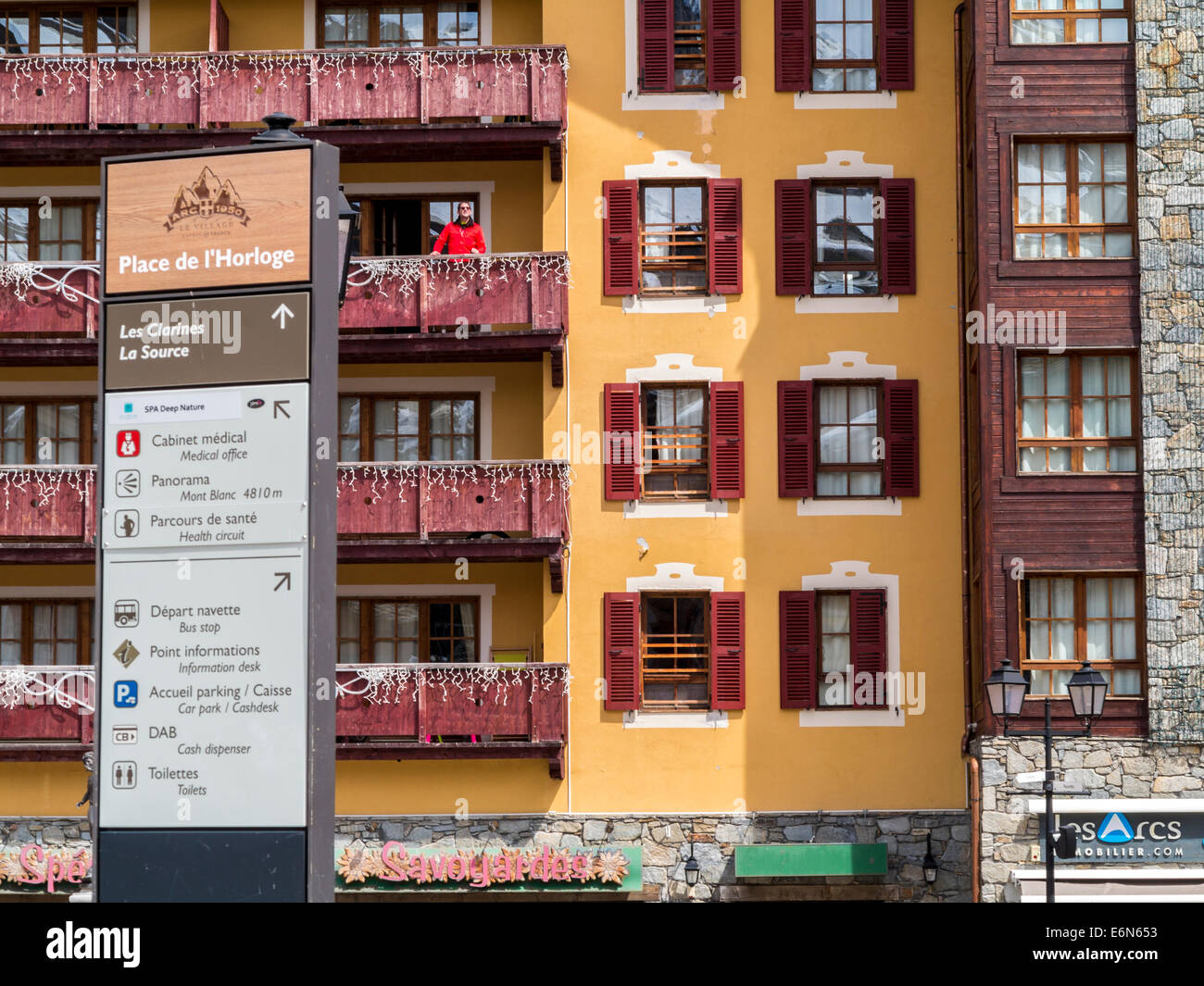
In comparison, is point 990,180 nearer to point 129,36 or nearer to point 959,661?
point 959,661

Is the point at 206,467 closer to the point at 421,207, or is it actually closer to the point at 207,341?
the point at 207,341

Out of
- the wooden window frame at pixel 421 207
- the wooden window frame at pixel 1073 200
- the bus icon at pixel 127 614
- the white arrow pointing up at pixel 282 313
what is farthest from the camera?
the wooden window frame at pixel 421 207

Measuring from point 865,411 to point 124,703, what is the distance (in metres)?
19.2

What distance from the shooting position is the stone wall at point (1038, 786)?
2577cm

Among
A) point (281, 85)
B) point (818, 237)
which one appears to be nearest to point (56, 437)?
point (281, 85)

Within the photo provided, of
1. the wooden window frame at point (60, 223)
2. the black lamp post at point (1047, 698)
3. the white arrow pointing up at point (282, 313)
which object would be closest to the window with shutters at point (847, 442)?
the black lamp post at point (1047, 698)

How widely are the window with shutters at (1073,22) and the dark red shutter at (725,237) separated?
184 inches

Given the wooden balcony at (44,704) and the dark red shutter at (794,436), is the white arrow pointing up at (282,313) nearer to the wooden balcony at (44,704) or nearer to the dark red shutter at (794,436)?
the wooden balcony at (44,704)

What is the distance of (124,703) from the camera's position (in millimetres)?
10141

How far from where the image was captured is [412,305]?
2733 cm

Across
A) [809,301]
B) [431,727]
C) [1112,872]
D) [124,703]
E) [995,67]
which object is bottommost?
[1112,872]
